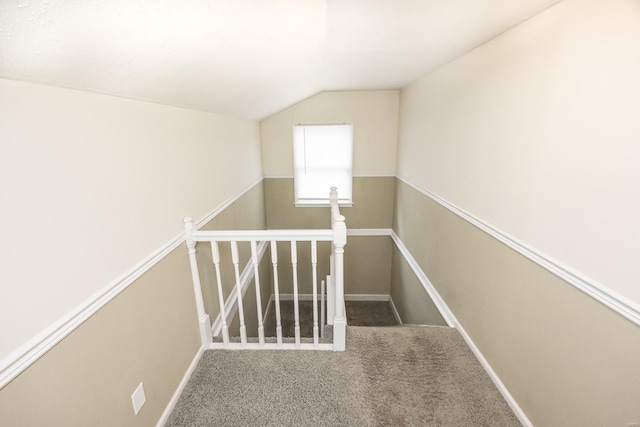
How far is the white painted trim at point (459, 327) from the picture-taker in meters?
1.51

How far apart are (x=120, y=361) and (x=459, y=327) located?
206 cm

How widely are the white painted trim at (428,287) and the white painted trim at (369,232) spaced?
48 cm

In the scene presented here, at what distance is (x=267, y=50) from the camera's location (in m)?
1.43

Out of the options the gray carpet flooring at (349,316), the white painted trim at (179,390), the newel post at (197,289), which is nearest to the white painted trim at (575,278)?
the newel post at (197,289)

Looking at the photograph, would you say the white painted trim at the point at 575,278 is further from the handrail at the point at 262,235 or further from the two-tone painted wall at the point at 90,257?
the two-tone painted wall at the point at 90,257

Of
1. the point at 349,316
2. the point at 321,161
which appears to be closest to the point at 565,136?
the point at 321,161

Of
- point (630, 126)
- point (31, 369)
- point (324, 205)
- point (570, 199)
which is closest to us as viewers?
point (31, 369)

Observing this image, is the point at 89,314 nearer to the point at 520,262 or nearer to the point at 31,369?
the point at 31,369

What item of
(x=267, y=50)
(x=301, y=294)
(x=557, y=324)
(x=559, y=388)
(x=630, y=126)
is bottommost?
(x=301, y=294)

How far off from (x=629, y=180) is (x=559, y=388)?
2.97ft

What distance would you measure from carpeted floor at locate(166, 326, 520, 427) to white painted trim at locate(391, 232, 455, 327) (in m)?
0.31

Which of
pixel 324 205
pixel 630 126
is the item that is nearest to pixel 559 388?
pixel 630 126

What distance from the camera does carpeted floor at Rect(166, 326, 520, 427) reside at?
4.92 ft

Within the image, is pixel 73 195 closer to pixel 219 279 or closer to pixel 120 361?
pixel 120 361
